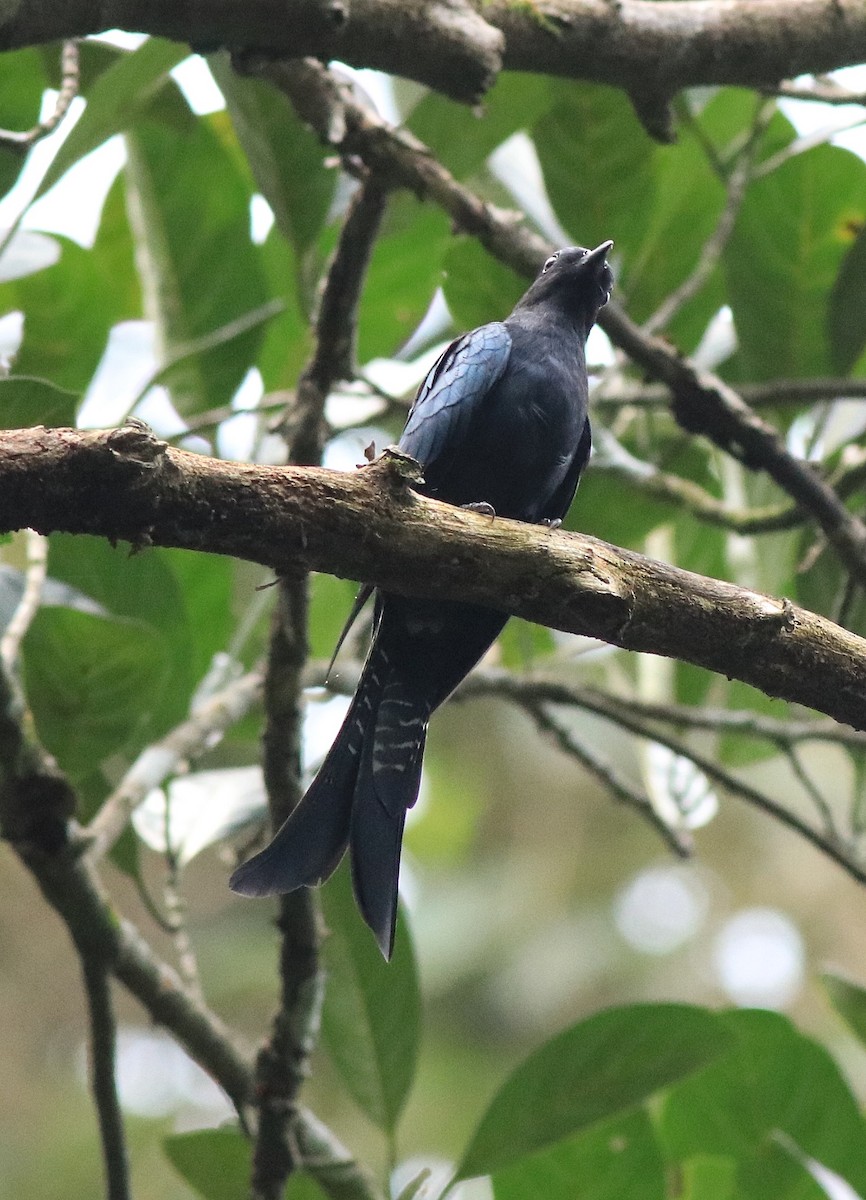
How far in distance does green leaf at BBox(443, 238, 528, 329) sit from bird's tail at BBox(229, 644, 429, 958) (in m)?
1.25

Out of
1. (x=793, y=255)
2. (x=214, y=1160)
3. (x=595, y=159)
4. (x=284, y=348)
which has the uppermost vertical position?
(x=595, y=159)

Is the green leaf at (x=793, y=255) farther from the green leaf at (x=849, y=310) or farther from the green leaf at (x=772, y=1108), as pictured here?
the green leaf at (x=772, y=1108)

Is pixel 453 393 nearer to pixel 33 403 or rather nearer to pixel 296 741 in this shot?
pixel 296 741

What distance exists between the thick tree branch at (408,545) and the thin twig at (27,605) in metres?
0.76

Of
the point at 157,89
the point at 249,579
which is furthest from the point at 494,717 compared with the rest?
the point at 157,89

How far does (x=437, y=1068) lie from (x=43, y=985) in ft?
8.91

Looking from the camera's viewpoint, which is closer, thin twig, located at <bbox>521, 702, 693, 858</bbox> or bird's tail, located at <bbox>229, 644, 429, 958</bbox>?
bird's tail, located at <bbox>229, 644, 429, 958</bbox>

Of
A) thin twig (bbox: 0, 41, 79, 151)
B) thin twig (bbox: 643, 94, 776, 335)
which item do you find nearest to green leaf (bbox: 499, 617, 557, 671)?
thin twig (bbox: 643, 94, 776, 335)

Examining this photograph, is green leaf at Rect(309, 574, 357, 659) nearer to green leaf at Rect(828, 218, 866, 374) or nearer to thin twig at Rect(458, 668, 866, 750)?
thin twig at Rect(458, 668, 866, 750)

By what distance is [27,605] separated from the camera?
282 centimetres

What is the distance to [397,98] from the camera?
4.04 metres

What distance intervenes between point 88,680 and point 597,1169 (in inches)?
62.7

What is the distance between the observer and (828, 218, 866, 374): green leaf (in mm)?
3605

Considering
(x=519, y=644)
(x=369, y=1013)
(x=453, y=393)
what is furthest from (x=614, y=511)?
(x=369, y=1013)
